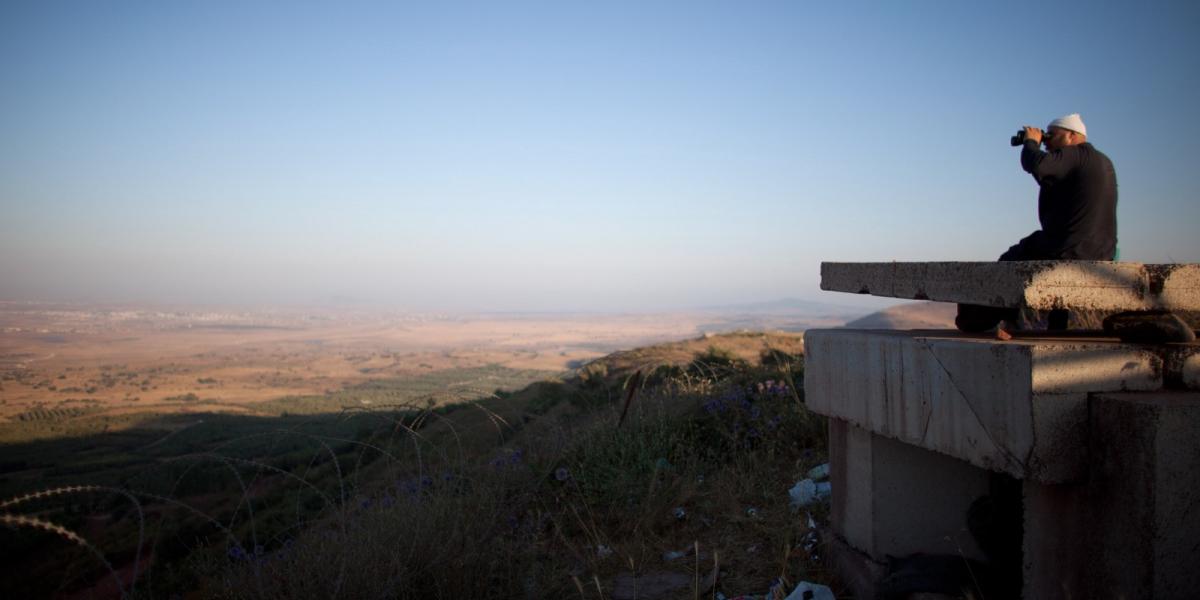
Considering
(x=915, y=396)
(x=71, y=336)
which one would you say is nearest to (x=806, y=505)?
(x=915, y=396)

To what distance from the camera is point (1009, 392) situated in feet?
7.45

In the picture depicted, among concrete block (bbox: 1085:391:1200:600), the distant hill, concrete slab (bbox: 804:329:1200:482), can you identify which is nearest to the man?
concrete slab (bbox: 804:329:1200:482)

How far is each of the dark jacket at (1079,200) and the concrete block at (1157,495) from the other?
2154 millimetres

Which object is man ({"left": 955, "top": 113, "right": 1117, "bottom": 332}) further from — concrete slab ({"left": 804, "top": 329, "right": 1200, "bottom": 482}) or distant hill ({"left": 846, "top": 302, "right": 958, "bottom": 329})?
distant hill ({"left": 846, "top": 302, "right": 958, "bottom": 329})

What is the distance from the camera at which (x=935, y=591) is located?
111 inches

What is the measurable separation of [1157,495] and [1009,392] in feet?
1.54

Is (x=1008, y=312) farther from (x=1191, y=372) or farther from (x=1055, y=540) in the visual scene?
(x=1055, y=540)

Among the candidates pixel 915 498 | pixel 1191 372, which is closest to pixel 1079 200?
pixel 1191 372

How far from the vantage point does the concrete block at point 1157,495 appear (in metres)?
2.01

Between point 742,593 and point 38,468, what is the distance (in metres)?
11.6

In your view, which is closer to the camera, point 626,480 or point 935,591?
point 935,591

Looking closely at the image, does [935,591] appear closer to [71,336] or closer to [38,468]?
[38,468]

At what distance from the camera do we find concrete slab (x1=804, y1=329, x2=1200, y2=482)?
220 centimetres

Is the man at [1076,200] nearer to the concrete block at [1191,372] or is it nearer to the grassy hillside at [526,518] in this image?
the concrete block at [1191,372]
